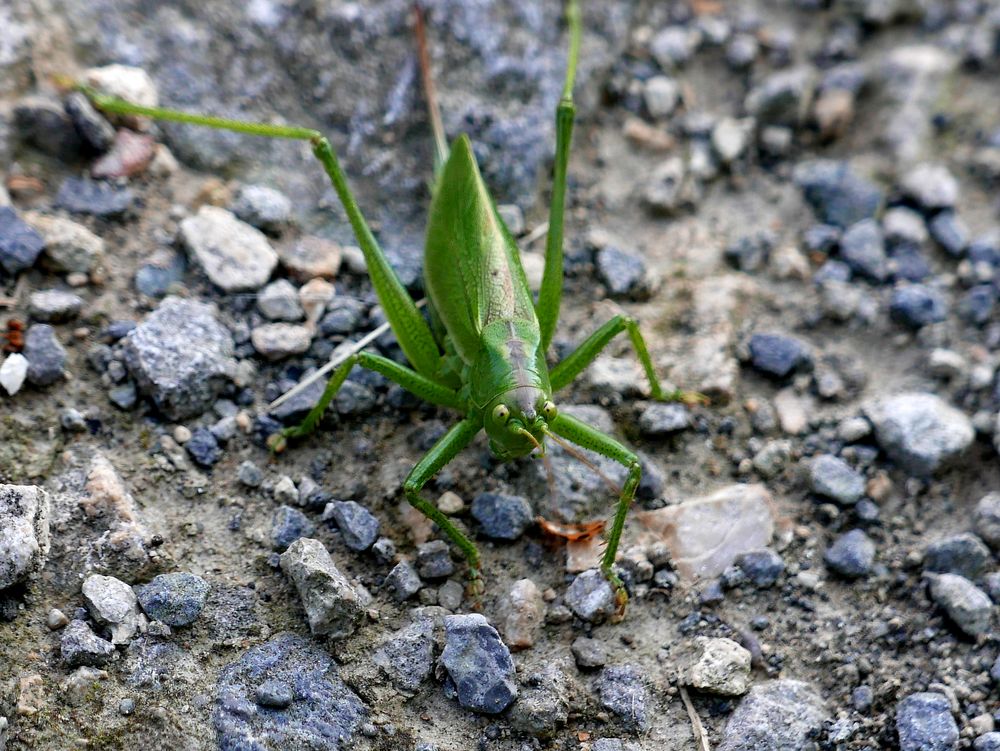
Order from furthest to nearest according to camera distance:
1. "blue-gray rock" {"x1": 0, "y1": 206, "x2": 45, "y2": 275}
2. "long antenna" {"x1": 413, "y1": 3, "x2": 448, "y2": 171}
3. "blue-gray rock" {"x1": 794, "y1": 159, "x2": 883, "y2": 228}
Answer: "blue-gray rock" {"x1": 794, "y1": 159, "x2": 883, "y2": 228} < "long antenna" {"x1": 413, "y1": 3, "x2": 448, "y2": 171} < "blue-gray rock" {"x1": 0, "y1": 206, "x2": 45, "y2": 275}

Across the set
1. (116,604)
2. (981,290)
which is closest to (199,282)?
(116,604)

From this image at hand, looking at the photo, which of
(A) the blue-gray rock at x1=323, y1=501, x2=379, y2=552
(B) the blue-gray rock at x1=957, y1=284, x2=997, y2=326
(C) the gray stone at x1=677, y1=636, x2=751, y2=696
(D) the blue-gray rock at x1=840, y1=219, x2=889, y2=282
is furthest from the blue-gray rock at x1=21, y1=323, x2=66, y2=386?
(B) the blue-gray rock at x1=957, y1=284, x2=997, y2=326

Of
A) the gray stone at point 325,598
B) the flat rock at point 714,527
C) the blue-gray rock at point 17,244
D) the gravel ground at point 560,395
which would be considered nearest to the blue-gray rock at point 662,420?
the gravel ground at point 560,395

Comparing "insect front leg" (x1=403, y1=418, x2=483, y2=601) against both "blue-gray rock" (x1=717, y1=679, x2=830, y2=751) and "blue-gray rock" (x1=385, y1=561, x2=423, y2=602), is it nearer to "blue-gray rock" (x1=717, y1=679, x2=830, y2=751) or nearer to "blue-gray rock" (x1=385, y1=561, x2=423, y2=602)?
"blue-gray rock" (x1=385, y1=561, x2=423, y2=602)

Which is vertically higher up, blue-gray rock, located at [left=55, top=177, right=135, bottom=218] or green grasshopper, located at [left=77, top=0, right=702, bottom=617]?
green grasshopper, located at [left=77, top=0, right=702, bottom=617]

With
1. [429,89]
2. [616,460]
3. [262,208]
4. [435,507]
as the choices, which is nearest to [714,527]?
[616,460]

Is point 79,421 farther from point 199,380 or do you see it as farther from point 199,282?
point 199,282
